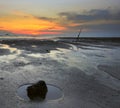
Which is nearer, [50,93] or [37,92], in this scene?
[37,92]

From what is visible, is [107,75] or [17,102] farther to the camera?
[107,75]

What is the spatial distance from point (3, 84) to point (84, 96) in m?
3.79

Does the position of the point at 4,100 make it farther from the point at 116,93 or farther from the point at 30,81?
the point at 116,93

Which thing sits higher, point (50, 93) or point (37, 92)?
point (37, 92)

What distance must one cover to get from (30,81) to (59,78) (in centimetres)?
168

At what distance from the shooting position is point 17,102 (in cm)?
673

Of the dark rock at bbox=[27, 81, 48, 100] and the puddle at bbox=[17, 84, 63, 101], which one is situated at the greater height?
the dark rock at bbox=[27, 81, 48, 100]

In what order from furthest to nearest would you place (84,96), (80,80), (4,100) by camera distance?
(80,80) → (84,96) → (4,100)

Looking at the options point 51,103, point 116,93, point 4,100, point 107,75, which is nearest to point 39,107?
point 51,103

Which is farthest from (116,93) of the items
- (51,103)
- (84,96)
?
(51,103)

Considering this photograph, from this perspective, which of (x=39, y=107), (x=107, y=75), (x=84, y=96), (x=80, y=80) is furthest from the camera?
(x=107, y=75)

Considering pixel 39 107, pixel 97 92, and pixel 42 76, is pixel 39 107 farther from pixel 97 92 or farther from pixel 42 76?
pixel 42 76

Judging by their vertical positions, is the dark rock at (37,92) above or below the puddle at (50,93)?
above

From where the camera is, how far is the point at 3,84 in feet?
28.5
